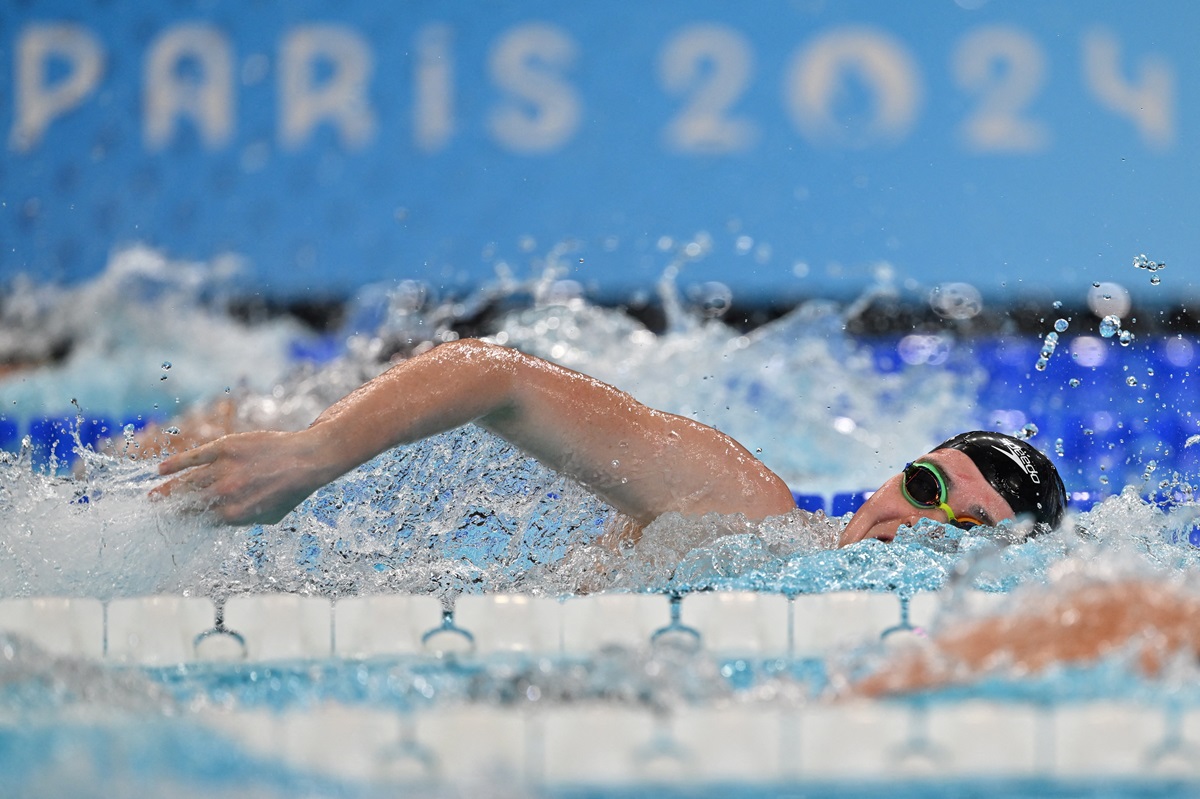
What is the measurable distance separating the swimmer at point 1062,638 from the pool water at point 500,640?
0.06 feet

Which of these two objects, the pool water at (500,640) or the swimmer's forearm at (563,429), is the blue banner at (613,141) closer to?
the pool water at (500,640)

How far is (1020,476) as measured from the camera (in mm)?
2107

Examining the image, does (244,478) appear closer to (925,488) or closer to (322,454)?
(322,454)

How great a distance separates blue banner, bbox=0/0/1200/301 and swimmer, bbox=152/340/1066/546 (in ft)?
10.0

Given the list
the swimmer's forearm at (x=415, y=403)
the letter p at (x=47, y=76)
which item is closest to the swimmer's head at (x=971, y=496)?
the swimmer's forearm at (x=415, y=403)

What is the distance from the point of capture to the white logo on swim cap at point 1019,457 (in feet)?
6.93

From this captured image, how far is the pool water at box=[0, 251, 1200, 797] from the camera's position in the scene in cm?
104

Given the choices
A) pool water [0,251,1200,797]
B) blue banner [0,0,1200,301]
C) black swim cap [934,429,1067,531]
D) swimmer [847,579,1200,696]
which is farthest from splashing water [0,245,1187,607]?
blue banner [0,0,1200,301]

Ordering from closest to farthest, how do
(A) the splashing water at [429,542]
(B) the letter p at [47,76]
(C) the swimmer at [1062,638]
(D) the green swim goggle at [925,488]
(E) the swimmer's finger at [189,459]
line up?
(C) the swimmer at [1062,638] < (E) the swimmer's finger at [189,459] < (A) the splashing water at [429,542] < (D) the green swim goggle at [925,488] < (B) the letter p at [47,76]

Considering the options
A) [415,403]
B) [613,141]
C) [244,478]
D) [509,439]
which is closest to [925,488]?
[509,439]

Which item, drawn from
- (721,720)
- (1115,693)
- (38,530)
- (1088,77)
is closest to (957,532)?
(1115,693)

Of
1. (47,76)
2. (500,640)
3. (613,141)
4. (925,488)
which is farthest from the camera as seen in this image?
(47,76)

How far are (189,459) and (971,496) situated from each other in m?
1.20

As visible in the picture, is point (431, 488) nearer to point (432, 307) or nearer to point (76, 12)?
point (432, 307)
